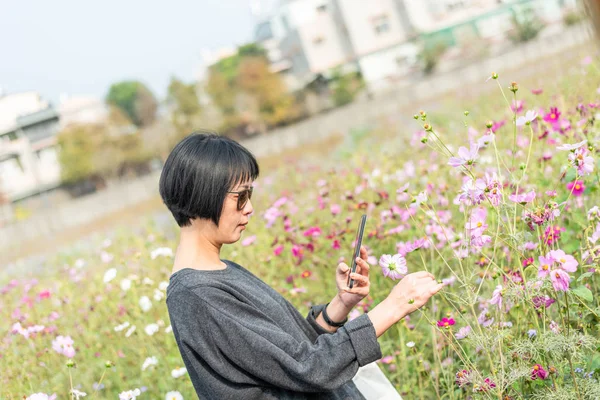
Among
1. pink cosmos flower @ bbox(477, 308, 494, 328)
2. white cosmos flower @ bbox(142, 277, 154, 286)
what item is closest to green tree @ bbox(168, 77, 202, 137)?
white cosmos flower @ bbox(142, 277, 154, 286)

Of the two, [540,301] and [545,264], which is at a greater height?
[545,264]

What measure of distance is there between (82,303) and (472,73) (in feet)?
78.3

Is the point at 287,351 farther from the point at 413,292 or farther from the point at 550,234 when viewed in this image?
the point at 550,234

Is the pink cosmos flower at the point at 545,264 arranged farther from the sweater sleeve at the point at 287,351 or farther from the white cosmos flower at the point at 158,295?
the white cosmos flower at the point at 158,295

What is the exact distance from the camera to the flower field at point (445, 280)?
1561 millimetres

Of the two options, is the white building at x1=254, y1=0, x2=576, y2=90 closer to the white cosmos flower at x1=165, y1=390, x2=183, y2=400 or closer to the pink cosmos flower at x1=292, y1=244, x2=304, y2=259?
the pink cosmos flower at x1=292, y1=244, x2=304, y2=259

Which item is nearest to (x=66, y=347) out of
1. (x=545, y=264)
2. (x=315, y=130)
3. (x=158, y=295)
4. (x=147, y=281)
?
(x=158, y=295)

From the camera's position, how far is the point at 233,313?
1.43 meters

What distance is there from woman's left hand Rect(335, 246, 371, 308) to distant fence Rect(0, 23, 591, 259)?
22.3 m

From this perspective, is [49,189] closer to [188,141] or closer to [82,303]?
[82,303]

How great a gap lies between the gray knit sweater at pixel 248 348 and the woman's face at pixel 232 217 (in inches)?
4.1

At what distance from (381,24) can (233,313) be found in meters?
35.6

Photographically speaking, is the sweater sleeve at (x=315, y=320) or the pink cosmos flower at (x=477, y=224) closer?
the pink cosmos flower at (x=477, y=224)

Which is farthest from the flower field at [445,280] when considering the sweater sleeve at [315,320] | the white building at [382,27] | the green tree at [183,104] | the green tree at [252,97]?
the green tree at [183,104]
